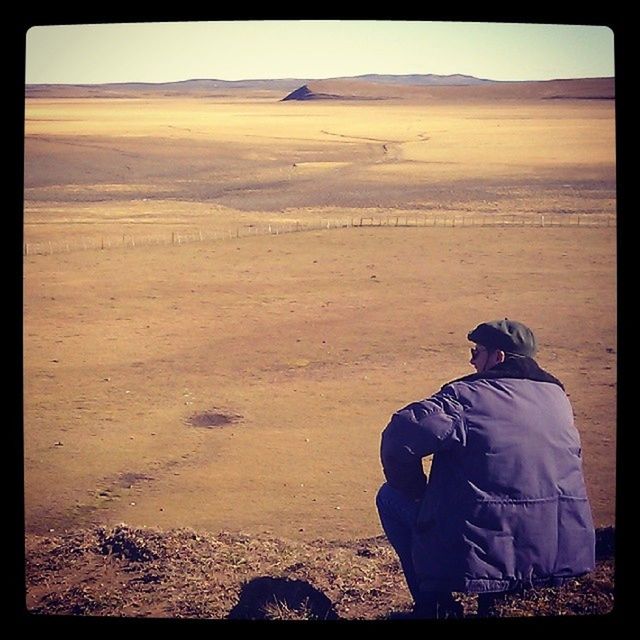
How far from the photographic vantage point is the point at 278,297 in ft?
14.2

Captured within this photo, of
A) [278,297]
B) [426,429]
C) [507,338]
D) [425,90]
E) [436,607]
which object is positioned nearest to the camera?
[426,429]

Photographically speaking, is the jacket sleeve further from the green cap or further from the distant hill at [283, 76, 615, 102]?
the distant hill at [283, 76, 615, 102]

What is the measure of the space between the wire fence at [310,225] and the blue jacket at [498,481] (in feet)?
3.50

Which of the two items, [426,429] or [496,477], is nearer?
[426,429]

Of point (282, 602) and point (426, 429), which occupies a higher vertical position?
point (426, 429)

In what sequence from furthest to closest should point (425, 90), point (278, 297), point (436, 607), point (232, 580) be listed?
Result: point (278, 297)
point (425, 90)
point (232, 580)
point (436, 607)

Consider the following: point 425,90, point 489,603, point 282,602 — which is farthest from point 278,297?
point 489,603

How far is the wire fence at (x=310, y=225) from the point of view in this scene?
3.69 metres

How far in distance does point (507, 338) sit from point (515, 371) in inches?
6.6

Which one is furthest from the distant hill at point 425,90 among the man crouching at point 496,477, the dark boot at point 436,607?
the dark boot at point 436,607

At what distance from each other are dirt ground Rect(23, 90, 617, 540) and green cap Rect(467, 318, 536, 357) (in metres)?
0.50

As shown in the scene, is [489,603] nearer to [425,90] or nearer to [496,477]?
[496,477]
